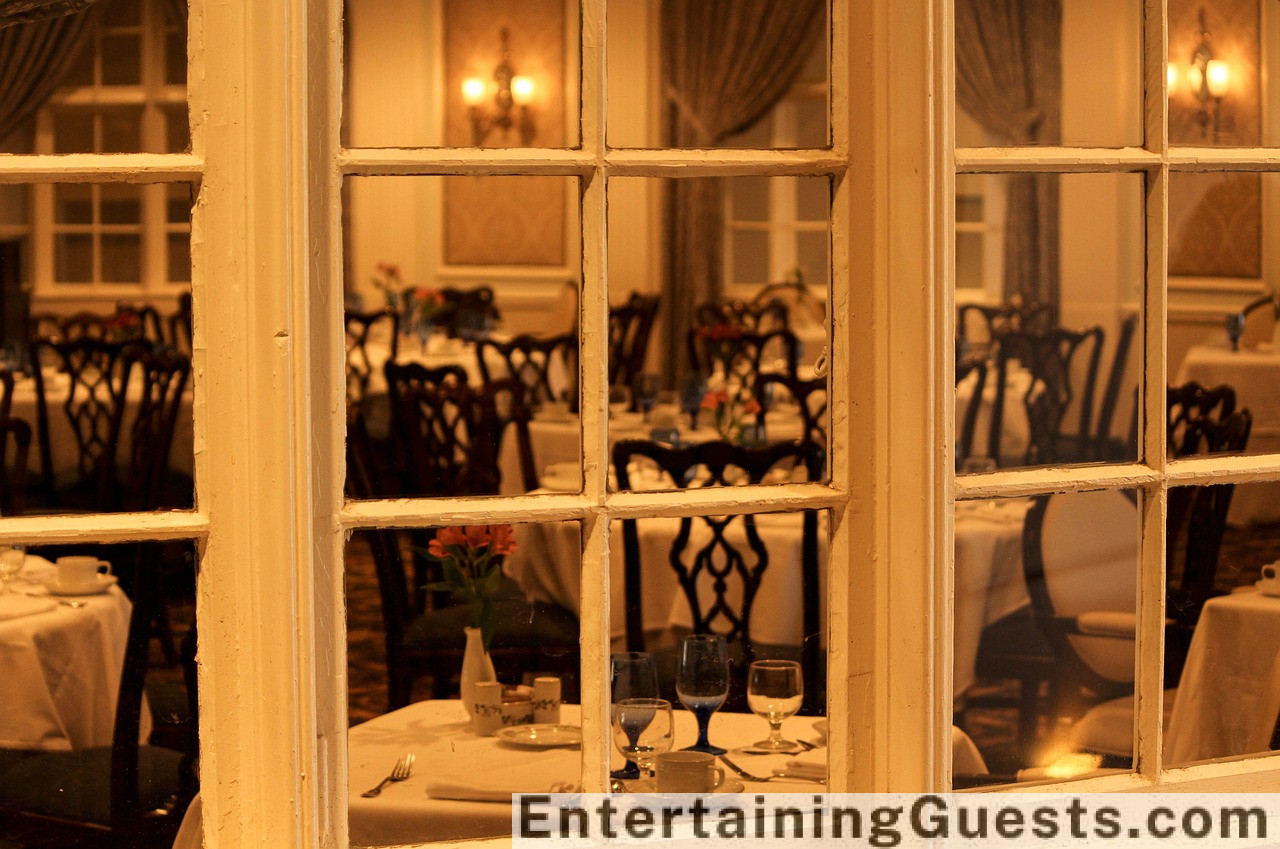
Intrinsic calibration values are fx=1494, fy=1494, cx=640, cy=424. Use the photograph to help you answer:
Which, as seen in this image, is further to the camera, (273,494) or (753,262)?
(753,262)

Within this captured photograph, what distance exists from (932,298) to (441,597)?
265 centimetres

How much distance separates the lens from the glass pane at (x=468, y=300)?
18.9ft

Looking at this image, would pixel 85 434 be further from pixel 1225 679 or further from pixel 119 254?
pixel 1225 679

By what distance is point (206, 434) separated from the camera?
125 centimetres

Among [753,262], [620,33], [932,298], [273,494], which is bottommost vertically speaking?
[273,494]

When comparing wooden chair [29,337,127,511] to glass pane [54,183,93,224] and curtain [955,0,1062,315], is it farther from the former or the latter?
curtain [955,0,1062,315]

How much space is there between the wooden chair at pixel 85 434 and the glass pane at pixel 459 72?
4.14 meters

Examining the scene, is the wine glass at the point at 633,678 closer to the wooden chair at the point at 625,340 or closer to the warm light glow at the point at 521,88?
the wooden chair at the point at 625,340

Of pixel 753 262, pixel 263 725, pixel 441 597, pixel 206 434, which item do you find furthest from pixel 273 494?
pixel 753 262

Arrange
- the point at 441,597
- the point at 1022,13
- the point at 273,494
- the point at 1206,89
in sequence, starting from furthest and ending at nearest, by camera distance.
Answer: the point at 1022,13, the point at 1206,89, the point at 441,597, the point at 273,494

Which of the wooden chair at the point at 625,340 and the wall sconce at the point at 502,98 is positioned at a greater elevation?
the wall sconce at the point at 502,98

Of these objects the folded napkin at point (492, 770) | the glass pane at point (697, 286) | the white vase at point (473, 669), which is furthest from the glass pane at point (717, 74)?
the folded napkin at point (492, 770)

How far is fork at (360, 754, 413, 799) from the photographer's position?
1828 millimetres

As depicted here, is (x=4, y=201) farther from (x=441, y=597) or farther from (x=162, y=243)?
(x=441, y=597)
